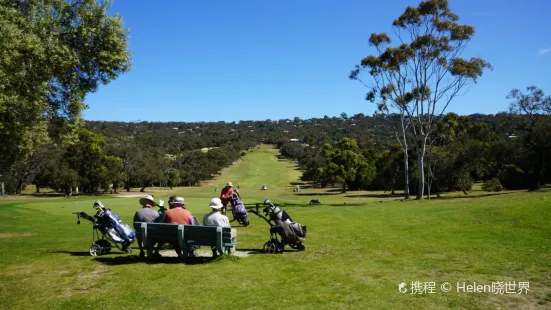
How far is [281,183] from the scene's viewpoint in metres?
96.2

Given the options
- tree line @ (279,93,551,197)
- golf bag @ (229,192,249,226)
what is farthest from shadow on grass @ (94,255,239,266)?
tree line @ (279,93,551,197)

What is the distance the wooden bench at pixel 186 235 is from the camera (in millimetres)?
10281

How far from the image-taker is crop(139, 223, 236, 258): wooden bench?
33.7 feet

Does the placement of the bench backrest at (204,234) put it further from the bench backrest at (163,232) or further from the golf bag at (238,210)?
the golf bag at (238,210)

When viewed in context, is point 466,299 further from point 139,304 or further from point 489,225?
point 489,225

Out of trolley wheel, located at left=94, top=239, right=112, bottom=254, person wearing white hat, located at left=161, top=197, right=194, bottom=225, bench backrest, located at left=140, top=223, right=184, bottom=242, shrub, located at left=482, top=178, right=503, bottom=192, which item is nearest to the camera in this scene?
bench backrest, located at left=140, top=223, right=184, bottom=242

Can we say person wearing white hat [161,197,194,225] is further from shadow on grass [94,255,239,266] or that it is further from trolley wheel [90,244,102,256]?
trolley wheel [90,244,102,256]

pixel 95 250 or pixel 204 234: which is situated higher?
pixel 204 234

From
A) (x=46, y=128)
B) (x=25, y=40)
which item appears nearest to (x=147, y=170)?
(x=46, y=128)

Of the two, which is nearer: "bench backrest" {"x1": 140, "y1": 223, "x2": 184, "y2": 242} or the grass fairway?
the grass fairway

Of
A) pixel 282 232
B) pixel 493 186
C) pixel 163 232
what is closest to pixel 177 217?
pixel 163 232

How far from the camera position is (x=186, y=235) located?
412 inches

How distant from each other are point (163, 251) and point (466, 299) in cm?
823

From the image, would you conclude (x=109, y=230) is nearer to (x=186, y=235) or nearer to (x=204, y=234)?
(x=186, y=235)
